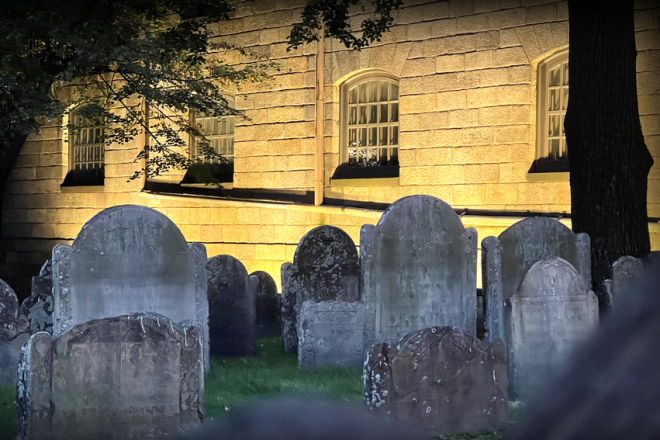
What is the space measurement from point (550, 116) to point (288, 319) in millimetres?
6370

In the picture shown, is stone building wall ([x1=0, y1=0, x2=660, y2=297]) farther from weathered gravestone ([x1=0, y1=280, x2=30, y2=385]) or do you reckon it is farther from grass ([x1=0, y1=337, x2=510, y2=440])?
weathered gravestone ([x1=0, y1=280, x2=30, y2=385])

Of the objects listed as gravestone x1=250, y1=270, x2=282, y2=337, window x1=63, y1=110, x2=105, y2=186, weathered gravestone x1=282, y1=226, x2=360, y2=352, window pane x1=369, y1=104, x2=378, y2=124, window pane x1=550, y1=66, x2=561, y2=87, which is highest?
window pane x1=550, y1=66, x2=561, y2=87

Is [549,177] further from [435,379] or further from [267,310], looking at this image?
[435,379]

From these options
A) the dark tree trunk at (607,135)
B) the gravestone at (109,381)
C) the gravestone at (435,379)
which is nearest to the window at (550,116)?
the dark tree trunk at (607,135)

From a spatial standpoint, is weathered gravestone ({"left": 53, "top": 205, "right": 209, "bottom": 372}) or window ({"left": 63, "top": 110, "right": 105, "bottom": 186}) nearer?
weathered gravestone ({"left": 53, "top": 205, "right": 209, "bottom": 372})

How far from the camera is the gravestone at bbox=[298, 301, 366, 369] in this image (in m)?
9.63

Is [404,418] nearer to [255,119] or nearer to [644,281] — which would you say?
[644,281]

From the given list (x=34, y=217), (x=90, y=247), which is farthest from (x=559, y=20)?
(x=34, y=217)

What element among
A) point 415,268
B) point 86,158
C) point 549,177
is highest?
point 86,158

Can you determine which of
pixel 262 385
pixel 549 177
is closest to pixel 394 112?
pixel 549 177

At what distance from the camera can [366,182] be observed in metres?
16.8

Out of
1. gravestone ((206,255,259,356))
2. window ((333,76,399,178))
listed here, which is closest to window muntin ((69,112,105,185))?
window ((333,76,399,178))

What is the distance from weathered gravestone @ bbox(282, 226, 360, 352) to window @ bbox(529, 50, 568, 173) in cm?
513

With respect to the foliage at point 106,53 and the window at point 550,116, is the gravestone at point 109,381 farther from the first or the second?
the window at point 550,116
